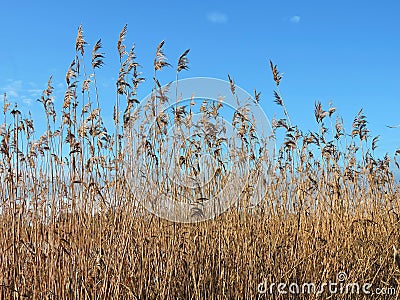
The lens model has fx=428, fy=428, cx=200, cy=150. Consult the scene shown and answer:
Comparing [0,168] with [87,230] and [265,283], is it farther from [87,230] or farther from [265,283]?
[265,283]

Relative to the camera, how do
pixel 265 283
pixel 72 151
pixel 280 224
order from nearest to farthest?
pixel 72 151, pixel 265 283, pixel 280 224

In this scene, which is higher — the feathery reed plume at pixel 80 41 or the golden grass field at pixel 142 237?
the feathery reed plume at pixel 80 41

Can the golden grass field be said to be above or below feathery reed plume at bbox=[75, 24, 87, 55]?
below

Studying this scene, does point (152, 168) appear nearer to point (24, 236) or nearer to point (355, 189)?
point (24, 236)

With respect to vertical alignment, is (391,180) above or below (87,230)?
above

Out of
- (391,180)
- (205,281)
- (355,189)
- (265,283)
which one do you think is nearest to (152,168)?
(205,281)

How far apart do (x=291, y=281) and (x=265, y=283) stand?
12.4 inches

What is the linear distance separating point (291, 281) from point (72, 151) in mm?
1712

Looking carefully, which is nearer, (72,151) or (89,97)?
(72,151)

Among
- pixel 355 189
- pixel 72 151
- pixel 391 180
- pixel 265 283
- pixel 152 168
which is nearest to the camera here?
pixel 72 151

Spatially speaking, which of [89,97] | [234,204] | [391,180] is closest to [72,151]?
[89,97]

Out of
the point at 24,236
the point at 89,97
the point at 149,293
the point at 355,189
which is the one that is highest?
the point at 89,97

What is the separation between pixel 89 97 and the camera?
2799mm

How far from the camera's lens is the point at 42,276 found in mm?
2582
